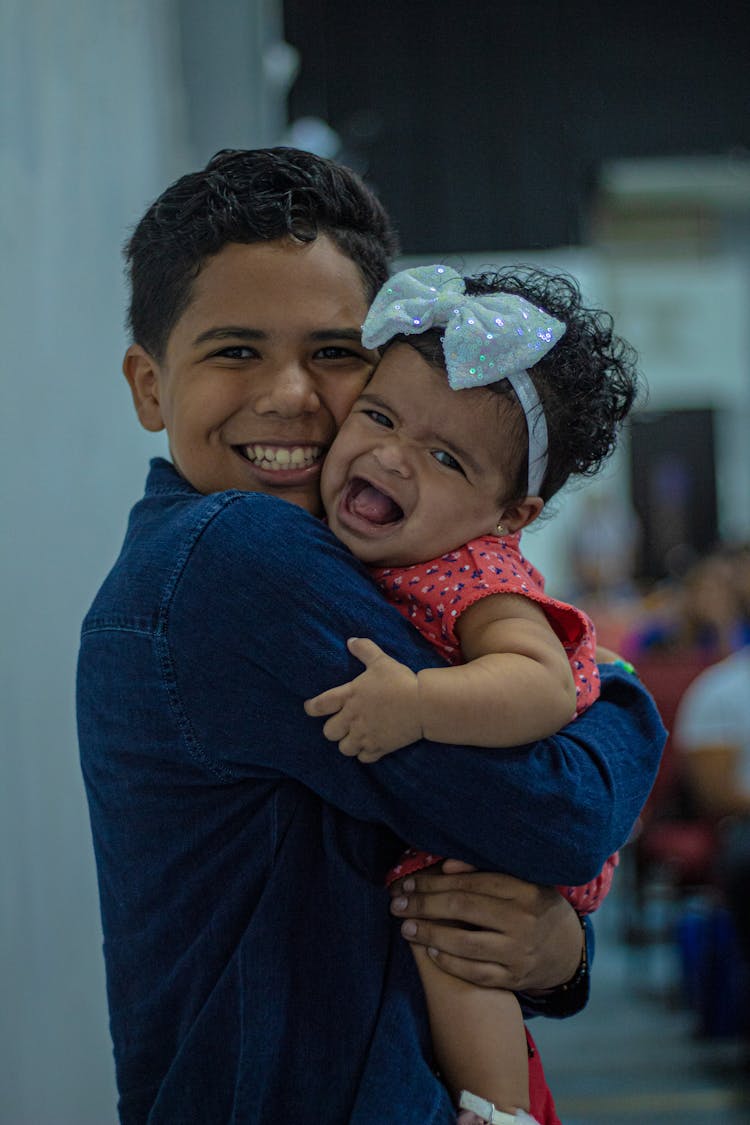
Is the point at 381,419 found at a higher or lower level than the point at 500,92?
lower

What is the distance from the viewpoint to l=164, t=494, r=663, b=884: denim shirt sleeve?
1.08m

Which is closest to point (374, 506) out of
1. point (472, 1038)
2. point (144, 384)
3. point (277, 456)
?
point (277, 456)

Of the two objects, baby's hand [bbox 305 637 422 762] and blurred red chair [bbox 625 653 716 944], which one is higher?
baby's hand [bbox 305 637 422 762]

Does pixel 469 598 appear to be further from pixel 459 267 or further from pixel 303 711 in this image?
pixel 459 267

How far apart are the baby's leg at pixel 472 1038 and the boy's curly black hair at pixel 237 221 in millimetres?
718

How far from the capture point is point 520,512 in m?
1.34

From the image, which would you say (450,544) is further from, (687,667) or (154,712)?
(687,667)

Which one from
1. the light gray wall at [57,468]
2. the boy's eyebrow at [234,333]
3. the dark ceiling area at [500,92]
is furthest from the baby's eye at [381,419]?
the dark ceiling area at [500,92]

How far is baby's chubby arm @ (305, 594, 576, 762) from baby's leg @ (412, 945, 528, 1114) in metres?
0.24

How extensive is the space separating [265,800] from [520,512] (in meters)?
0.41

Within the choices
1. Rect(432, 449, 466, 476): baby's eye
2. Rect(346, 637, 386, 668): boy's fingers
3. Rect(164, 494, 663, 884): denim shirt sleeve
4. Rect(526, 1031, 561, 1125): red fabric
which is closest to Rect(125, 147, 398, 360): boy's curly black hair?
Rect(432, 449, 466, 476): baby's eye

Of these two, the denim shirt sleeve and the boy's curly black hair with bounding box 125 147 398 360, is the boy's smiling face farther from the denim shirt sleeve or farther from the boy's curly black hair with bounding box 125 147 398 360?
the denim shirt sleeve

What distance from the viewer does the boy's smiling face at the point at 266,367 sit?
1.29 metres

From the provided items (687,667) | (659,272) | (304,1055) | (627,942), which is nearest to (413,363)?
(304,1055)
